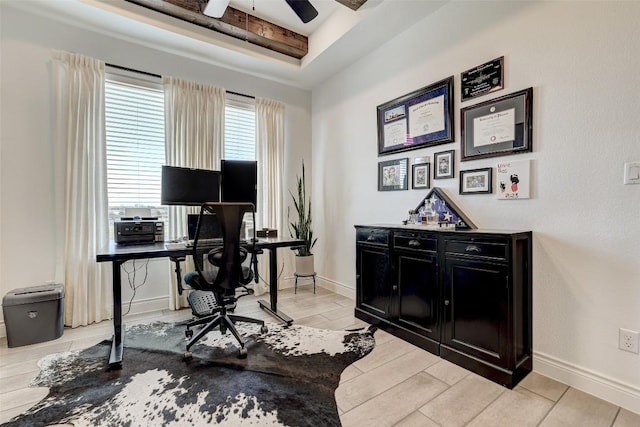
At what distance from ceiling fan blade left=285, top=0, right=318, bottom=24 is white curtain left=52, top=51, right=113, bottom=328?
2.04 metres

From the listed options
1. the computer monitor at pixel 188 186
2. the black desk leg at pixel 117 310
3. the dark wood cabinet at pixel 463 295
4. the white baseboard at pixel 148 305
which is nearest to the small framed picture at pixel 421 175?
the dark wood cabinet at pixel 463 295

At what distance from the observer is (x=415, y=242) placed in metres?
2.36

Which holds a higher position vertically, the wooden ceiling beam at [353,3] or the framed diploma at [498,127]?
the wooden ceiling beam at [353,3]

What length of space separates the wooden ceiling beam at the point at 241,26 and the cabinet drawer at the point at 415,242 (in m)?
2.57

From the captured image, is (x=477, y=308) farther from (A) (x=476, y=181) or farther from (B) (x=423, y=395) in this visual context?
(A) (x=476, y=181)

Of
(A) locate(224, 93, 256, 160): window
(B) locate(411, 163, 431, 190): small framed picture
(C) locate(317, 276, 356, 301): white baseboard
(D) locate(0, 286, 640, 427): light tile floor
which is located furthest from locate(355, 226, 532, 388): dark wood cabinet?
(A) locate(224, 93, 256, 160): window

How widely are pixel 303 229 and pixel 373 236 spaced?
4.56 feet

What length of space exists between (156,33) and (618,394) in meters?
4.53

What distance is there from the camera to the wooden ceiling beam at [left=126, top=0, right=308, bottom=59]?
8.96ft

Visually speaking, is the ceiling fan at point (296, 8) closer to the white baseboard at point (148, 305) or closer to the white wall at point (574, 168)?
the white wall at point (574, 168)

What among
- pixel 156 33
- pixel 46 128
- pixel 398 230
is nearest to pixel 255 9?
pixel 156 33

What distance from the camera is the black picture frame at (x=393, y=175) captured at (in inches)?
115

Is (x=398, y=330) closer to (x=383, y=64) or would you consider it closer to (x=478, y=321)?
(x=478, y=321)

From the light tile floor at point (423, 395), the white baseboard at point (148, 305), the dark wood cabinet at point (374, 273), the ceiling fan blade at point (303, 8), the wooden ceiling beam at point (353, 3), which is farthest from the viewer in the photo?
the white baseboard at point (148, 305)
